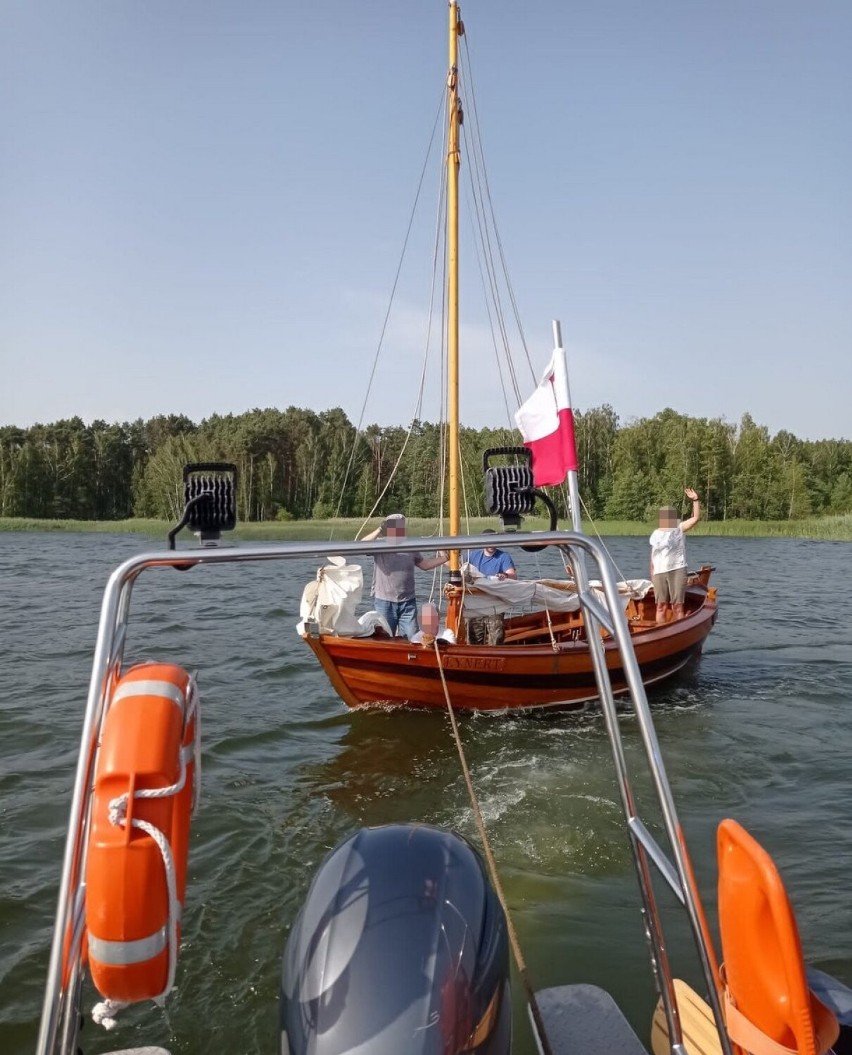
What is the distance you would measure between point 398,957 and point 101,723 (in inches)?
35.1

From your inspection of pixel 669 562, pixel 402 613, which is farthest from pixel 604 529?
pixel 402 613

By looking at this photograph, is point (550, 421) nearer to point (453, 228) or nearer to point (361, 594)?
point (361, 594)

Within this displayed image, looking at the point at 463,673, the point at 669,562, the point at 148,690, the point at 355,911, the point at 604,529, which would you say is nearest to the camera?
the point at 148,690

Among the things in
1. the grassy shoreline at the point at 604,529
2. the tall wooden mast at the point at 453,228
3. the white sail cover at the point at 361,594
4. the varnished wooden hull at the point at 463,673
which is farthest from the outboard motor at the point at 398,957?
the grassy shoreline at the point at 604,529

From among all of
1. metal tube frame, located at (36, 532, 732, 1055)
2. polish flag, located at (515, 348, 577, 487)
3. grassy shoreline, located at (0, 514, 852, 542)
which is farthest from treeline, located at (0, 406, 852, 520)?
metal tube frame, located at (36, 532, 732, 1055)

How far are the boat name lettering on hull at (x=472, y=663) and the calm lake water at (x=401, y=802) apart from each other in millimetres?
659

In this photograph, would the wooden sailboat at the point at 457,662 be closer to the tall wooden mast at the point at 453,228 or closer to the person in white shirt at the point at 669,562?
the tall wooden mast at the point at 453,228

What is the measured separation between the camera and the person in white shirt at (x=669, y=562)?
10422 mm

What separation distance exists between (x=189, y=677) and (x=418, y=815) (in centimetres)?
427

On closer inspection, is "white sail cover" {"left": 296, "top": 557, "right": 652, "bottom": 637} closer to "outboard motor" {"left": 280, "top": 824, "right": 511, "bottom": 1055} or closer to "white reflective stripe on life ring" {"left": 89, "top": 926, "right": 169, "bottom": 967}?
"outboard motor" {"left": 280, "top": 824, "right": 511, "bottom": 1055}

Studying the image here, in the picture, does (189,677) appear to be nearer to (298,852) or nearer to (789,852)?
(298,852)

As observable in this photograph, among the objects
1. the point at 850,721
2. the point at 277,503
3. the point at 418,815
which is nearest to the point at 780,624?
the point at 850,721

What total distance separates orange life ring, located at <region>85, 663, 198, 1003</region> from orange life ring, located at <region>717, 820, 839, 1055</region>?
1.28 m

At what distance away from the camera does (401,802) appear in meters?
6.17
